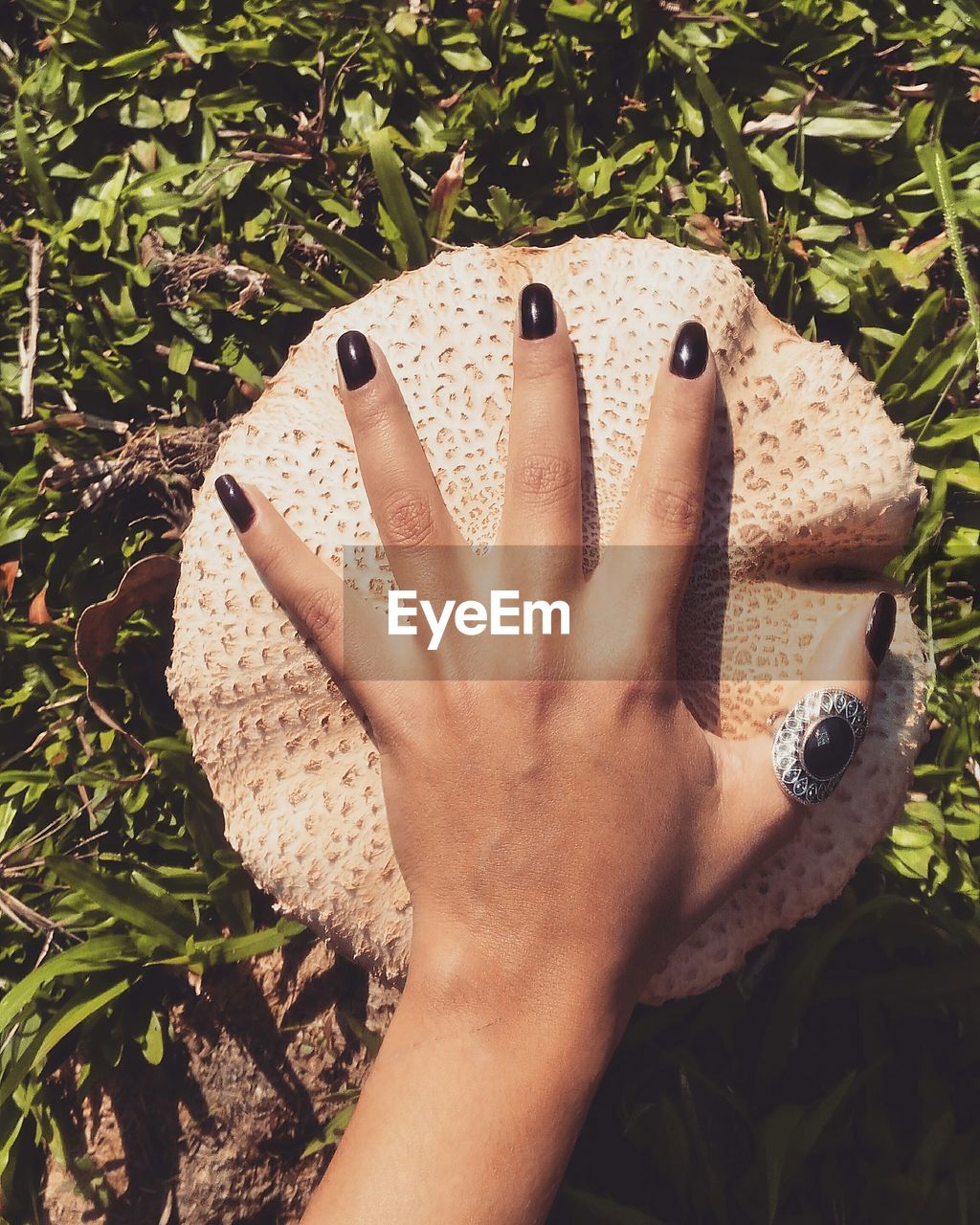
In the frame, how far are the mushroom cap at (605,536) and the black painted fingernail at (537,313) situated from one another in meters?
0.14

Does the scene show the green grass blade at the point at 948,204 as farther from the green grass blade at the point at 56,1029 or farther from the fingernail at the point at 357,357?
the green grass blade at the point at 56,1029

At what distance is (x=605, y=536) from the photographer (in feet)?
6.57

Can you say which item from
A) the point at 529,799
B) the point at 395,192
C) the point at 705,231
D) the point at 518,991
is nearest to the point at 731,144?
the point at 705,231

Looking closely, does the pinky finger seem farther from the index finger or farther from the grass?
the grass

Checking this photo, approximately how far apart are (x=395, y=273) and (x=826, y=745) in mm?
2092

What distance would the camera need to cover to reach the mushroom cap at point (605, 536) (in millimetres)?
2053

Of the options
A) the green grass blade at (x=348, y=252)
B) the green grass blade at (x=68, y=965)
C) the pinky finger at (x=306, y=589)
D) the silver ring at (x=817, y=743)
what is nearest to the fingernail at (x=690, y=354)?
the silver ring at (x=817, y=743)

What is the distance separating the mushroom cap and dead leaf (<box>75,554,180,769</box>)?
2.45 feet

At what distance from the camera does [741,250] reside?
10.2 feet

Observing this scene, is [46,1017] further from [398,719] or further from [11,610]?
[398,719]

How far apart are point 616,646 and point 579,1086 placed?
32.9 inches

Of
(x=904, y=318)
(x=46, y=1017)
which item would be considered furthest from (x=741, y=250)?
(x=46, y=1017)

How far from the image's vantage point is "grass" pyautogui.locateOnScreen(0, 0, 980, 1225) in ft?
9.23

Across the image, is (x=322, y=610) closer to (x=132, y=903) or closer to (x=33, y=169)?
(x=132, y=903)
